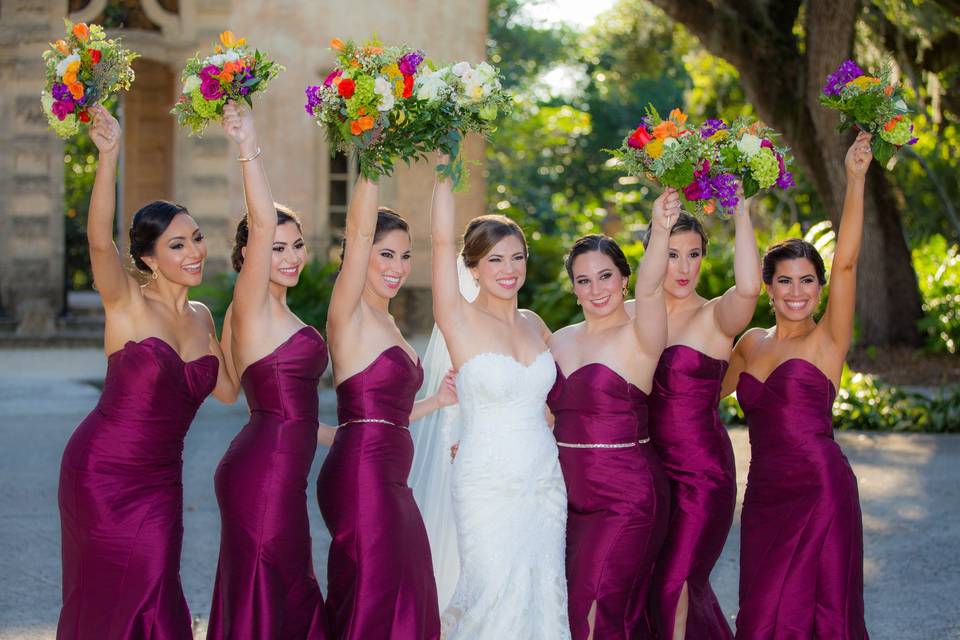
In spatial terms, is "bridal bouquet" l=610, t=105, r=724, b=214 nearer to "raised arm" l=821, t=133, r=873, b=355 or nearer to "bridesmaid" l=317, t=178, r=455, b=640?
"raised arm" l=821, t=133, r=873, b=355

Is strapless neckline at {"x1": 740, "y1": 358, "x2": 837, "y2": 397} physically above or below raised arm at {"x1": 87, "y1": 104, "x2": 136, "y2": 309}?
below

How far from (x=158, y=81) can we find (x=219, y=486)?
1790 centimetres

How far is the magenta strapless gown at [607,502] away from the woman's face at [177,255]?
162 centimetres

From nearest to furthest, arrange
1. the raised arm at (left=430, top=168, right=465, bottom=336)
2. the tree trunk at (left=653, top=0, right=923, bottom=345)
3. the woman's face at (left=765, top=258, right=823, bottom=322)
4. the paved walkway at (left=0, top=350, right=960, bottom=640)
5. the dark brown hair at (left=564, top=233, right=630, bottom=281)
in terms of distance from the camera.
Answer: the raised arm at (left=430, top=168, right=465, bottom=336), the dark brown hair at (left=564, top=233, right=630, bottom=281), the woman's face at (left=765, top=258, right=823, bottom=322), the paved walkway at (left=0, top=350, right=960, bottom=640), the tree trunk at (left=653, top=0, right=923, bottom=345)

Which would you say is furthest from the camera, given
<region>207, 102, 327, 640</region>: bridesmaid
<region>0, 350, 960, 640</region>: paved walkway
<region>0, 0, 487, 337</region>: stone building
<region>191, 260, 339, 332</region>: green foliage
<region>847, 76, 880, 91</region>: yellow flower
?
<region>0, 0, 487, 337</region>: stone building

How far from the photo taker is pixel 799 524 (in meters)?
5.23

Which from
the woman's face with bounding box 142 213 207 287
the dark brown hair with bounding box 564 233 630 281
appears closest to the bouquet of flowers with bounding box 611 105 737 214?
the dark brown hair with bounding box 564 233 630 281

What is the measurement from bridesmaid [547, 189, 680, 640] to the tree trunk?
9076mm

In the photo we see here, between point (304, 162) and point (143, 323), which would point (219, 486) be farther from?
point (304, 162)

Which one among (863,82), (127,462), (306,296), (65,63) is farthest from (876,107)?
(306,296)

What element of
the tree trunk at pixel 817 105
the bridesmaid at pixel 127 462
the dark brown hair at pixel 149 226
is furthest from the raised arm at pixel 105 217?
the tree trunk at pixel 817 105

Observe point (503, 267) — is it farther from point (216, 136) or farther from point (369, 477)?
point (216, 136)

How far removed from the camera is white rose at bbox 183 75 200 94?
4.73 metres

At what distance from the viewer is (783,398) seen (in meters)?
5.36
